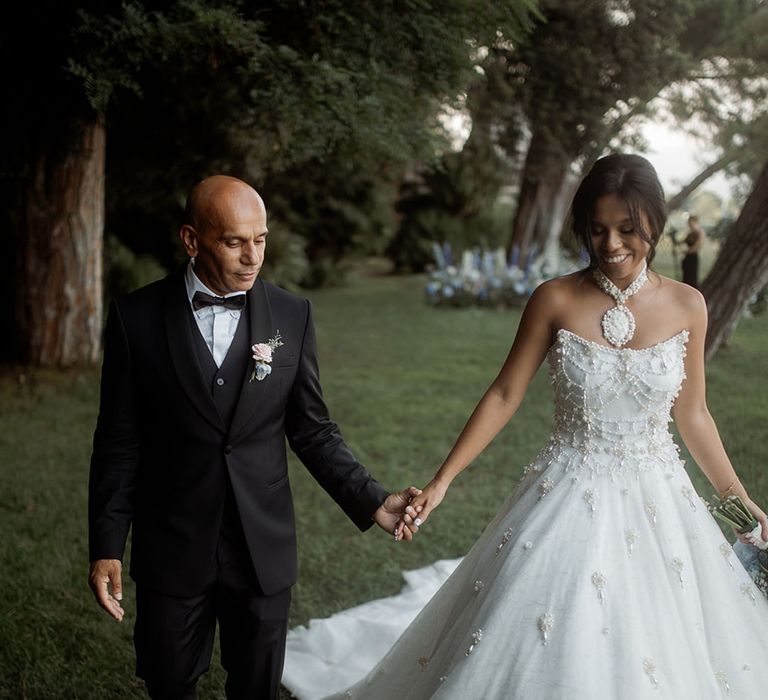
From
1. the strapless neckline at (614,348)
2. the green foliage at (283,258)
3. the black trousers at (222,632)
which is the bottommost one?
the black trousers at (222,632)

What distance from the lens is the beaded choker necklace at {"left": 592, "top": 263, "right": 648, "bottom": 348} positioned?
2629mm

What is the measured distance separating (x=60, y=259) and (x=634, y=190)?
290 inches

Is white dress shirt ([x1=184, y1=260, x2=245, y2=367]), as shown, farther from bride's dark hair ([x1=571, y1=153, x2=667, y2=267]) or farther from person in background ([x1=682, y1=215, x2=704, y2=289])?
person in background ([x1=682, y1=215, x2=704, y2=289])

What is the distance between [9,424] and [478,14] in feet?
17.6

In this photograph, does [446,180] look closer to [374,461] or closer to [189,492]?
[374,461]

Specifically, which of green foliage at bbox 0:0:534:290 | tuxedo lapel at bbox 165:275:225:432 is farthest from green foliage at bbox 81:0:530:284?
tuxedo lapel at bbox 165:275:225:432

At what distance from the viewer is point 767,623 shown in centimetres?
264

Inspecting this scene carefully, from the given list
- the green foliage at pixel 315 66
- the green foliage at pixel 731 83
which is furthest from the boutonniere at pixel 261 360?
the green foliage at pixel 731 83

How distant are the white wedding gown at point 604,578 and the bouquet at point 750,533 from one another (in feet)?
0.40

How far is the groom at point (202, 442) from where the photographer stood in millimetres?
2467

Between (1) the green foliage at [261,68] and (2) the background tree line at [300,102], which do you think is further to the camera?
(2) the background tree line at [300,102]

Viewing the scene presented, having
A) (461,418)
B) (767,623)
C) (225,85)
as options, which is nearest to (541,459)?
(767,623)

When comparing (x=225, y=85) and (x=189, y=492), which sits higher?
(x=225, y=85)

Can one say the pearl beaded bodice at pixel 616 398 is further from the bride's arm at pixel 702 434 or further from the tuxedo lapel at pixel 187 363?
the tuxedo lapel at pixel 187 363
